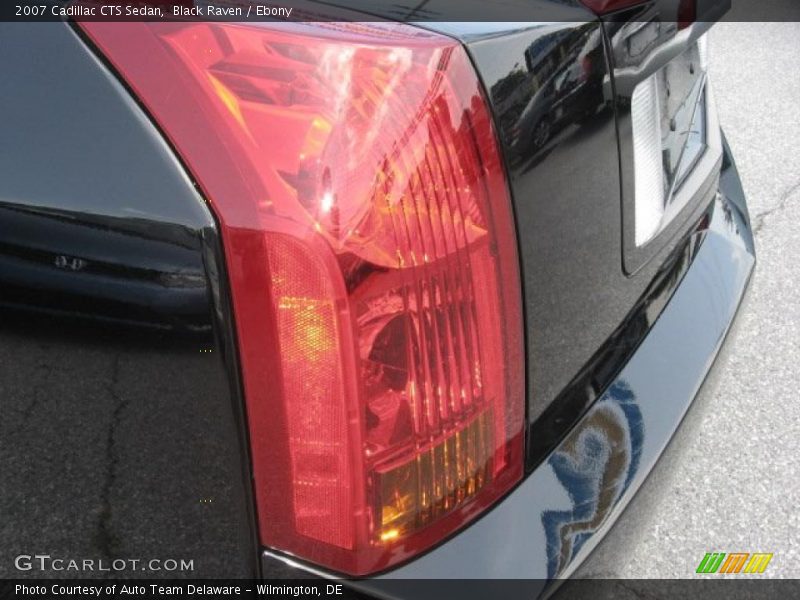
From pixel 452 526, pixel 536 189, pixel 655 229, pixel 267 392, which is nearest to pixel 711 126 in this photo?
pixel 655 229

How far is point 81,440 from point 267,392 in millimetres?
294

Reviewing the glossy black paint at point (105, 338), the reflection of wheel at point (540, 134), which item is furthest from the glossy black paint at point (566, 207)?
the glossy black paint at point (105, 338)

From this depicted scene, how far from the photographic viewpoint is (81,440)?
3.80 ft

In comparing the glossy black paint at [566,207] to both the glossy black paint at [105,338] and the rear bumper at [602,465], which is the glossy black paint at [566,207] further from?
the glossy black paint at [105,338]

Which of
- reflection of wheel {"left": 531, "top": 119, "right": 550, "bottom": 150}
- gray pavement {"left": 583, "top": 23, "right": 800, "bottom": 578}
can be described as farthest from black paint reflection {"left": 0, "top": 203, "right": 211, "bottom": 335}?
gray pavement {"left": 583, "top": 23, "right": 800, "bottom": 578}

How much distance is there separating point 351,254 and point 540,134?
0.34m

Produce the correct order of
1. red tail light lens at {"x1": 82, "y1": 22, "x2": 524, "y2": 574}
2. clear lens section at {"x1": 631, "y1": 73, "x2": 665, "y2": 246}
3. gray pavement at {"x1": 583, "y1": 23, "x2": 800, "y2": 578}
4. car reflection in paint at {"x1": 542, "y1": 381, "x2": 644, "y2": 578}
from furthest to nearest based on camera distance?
gray pavement at {"x1": 583, "y1": 23, "x2": 800, "y2": 578}
clear lens section at {"x1": 631, "y1": 73, "x2": 665, "y2": 246}
car reflection in paint at {"x1": 542, "y1": 381, "x2": 644, "y2": 578}
red tail light lens at {"x1": 82, "y1": 22, "x2": 524, "y2": 574}

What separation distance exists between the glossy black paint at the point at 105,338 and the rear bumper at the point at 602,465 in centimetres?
15

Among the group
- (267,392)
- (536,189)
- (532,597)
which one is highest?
(536,189)

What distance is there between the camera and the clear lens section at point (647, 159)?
1.46 metres

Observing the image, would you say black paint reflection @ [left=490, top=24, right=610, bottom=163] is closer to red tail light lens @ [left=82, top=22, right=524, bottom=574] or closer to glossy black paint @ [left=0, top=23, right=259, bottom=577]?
red tail light lens @ [left=82, top=22, right=524, bottom=574]

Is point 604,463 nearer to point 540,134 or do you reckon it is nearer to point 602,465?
point 602,465

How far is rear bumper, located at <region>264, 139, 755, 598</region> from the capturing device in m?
1.14

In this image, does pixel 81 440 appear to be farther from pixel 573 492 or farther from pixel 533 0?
pixel 533 0
